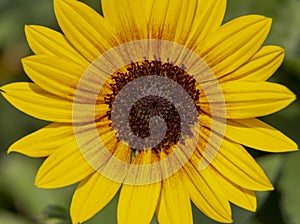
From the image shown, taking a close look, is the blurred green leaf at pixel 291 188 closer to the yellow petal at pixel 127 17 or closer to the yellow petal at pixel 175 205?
the yellow petal at pixel 175 205

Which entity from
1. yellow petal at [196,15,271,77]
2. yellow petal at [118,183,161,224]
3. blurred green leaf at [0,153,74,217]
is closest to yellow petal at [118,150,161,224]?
yellow petal at [118,183,161,224]

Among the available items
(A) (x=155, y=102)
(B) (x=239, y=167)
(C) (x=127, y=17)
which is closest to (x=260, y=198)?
(B) (x=239, y=167)

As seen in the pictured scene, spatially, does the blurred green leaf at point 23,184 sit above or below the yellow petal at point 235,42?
below

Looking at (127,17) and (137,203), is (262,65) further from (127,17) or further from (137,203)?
(137,203)

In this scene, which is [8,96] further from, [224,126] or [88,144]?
[224,126]

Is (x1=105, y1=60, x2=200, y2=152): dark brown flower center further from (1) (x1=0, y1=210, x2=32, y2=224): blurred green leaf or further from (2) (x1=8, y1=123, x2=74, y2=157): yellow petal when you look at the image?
(1) (x1=0, y1=210, x2=32, y2=224): blurred green leaf

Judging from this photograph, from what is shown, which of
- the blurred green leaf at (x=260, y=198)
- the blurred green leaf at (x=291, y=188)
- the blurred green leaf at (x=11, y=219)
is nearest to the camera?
the blurred green leaf at (x=260, y=198)

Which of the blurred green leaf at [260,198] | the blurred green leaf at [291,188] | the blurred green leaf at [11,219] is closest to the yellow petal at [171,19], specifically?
the blurred green leaf at [260,198]
